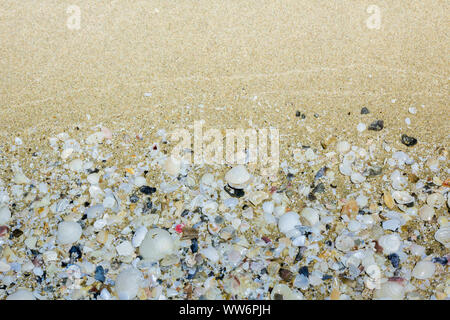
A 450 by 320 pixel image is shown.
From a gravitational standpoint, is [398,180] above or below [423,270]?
above

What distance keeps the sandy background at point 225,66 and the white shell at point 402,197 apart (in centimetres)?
35

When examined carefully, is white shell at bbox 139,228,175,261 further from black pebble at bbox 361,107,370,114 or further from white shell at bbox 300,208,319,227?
black pebble at bbox 361,107,370,114

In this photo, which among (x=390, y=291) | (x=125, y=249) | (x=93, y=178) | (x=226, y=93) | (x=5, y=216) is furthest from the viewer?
(x=226, y=93)

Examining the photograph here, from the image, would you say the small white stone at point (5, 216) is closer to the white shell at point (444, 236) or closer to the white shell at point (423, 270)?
the white shell at point (423, 270)

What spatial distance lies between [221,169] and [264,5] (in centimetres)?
117

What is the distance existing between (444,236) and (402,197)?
0.89ft

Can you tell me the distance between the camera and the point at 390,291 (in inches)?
74.7

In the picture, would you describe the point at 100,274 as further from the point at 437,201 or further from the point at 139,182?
the point at 437,201

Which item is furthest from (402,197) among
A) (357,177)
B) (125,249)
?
(125,249)

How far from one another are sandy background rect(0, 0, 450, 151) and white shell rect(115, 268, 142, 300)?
852mm

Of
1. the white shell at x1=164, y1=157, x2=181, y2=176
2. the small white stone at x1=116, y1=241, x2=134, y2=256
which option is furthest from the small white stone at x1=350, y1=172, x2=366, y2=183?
the small white stone at x1=116, y1=241, x2=134, y2=256

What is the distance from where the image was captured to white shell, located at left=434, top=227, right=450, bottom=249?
204cm

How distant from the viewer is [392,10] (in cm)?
264

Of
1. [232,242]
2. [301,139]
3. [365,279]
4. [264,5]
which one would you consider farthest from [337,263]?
[264,5]
